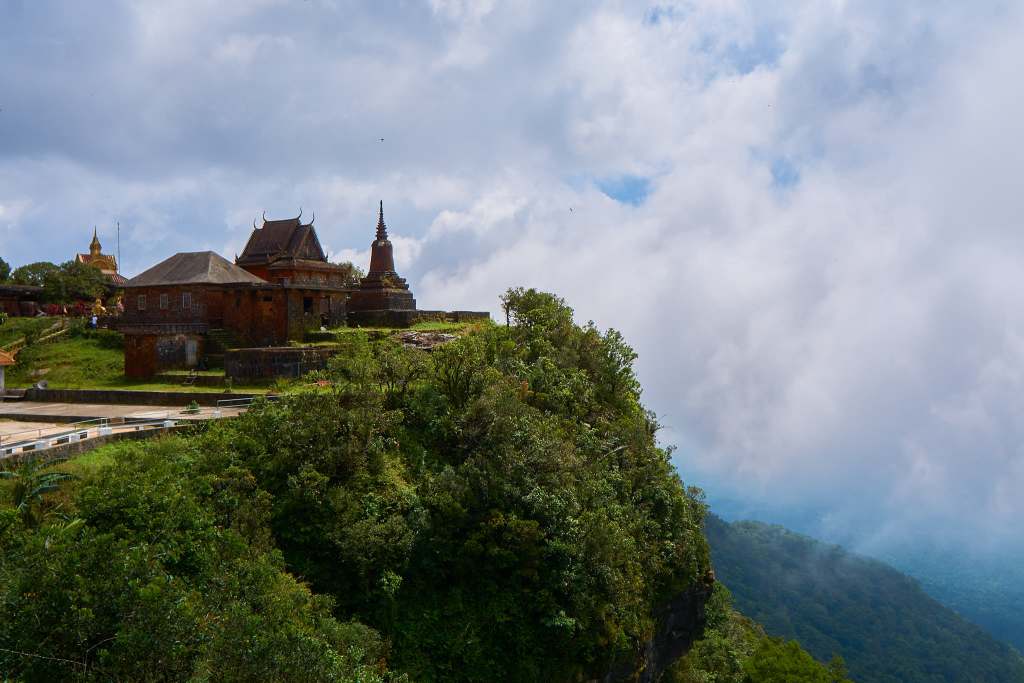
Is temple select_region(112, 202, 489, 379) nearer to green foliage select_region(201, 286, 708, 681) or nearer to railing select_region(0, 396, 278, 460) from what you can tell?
railing select_region(0, 396, 278, 460)

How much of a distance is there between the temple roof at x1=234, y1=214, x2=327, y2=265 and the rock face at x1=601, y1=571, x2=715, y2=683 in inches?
1058

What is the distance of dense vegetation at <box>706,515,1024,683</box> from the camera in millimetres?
62906

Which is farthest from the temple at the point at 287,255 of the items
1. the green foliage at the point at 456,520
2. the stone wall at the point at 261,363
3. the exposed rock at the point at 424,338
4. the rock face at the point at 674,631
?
the rock face at the point at 674,631

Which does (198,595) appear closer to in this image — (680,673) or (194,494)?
(194,494)

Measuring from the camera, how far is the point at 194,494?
14.4 metres

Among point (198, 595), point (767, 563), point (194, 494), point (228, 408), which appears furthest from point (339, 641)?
point (767, 563)

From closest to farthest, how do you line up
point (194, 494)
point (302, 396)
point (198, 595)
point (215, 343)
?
point (198, 595), point (194, 494), point (302, 396), point (215, 343)

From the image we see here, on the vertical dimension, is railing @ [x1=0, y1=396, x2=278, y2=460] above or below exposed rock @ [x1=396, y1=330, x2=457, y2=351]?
below

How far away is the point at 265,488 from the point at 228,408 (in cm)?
696

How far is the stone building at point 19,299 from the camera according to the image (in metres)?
45.3

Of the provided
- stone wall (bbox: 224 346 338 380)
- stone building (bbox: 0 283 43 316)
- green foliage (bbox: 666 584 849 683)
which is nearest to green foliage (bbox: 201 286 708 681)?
stone wall (bbox: 224 346 338 380)

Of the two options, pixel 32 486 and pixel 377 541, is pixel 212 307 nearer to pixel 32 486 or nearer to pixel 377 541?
pixel 32 486

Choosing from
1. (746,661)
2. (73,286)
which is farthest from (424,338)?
(73,286)

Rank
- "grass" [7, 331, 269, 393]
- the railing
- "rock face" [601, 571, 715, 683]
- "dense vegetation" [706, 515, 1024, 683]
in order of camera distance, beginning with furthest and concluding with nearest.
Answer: "dense vegetation" [706, 515, 1024, 683], "grass" [7, 331, 269, 393], "rock face" [601, 571, 715, 683], the railing
